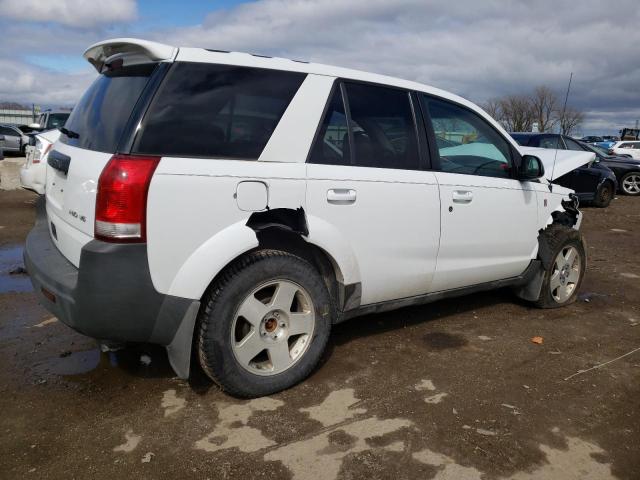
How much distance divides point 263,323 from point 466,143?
2158 millimetres

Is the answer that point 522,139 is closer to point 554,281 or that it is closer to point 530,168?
point 554,281

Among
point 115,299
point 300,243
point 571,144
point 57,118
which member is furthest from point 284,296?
point 57,118

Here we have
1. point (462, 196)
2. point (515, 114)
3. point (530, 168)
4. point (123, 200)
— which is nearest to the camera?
point (123, 200)

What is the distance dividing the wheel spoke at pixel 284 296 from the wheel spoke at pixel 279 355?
0.71ft

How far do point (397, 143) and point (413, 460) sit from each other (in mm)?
1967

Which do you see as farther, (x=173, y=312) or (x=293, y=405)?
(x=293, y=405)

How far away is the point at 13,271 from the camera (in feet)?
18.5

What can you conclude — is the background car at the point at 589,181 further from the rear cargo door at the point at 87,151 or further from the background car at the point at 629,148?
the background car at the point at 629,148

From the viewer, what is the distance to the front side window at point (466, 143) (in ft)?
12.3

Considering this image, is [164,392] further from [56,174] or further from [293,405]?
[56,174]

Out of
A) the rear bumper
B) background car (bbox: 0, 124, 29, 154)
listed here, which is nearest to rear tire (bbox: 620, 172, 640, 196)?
the rear bumper

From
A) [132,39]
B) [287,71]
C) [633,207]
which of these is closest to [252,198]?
[287,71]

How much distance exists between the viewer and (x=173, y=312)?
8.48 feet

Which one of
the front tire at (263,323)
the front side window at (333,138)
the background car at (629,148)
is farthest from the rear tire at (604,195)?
the background car at (629,148)
